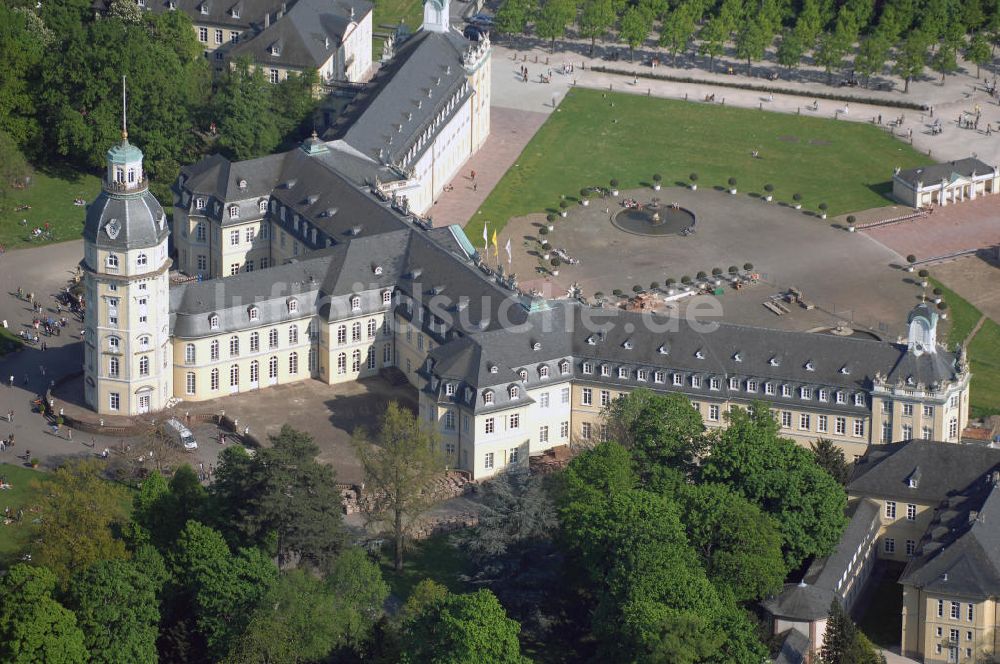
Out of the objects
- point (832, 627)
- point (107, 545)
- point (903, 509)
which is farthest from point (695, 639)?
point (107, 545)

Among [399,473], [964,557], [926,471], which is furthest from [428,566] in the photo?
[964,557]

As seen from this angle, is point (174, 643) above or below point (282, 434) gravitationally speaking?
below

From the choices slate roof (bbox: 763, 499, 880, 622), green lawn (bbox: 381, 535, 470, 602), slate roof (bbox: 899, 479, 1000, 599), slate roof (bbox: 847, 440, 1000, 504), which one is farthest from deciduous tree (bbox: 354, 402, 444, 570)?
slate roof (bbox: 899, 479, 1000, 599)

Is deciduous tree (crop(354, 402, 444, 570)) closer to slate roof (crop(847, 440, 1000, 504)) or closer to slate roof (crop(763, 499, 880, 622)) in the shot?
slate roof (crop(763, 499, 880, 622))

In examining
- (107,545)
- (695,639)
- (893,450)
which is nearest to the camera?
(695,639)

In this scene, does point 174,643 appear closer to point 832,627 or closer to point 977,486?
point 832,627

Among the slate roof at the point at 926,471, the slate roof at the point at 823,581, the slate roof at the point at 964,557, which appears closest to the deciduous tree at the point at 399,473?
the slate roof at the point at 823,581

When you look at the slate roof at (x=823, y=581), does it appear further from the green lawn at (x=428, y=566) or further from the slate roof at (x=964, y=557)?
the green lawn at (x=428, y=566)

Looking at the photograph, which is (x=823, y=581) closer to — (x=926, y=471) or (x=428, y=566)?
(x=926, y=471)
